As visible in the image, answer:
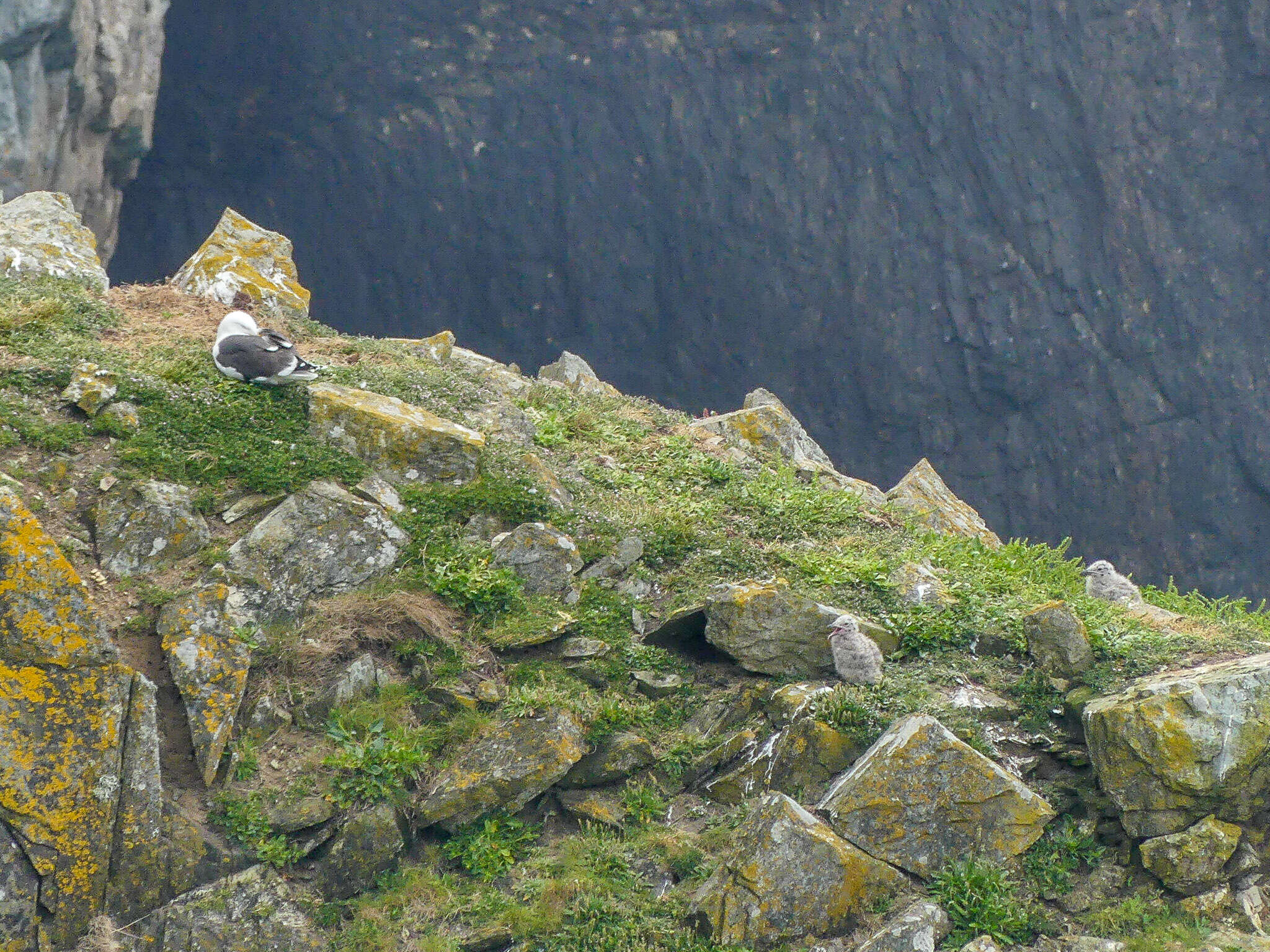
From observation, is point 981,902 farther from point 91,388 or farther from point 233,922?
point 91,388

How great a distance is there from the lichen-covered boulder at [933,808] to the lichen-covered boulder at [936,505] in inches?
271

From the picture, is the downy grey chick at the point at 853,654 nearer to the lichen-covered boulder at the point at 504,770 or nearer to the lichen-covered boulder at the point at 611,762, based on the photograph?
the lichen-covered boulder at the point at 611,762

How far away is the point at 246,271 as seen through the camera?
15.3m

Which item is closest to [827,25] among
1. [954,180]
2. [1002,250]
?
[954,180]

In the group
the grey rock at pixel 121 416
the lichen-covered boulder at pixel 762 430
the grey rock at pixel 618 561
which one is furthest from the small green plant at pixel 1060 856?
the grey rock at pixel 121 416

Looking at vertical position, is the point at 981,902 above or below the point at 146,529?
below

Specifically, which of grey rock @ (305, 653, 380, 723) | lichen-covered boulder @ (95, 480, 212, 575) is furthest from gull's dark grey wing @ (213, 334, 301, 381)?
grey rock @ (305, 653, 380, 723)

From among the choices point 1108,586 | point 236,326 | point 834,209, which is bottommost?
point 1108,586

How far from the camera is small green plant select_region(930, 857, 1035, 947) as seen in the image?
23.3ft

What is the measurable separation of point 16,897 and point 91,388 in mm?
4794

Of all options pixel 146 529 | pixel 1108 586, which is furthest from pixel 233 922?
pixel 1108 586

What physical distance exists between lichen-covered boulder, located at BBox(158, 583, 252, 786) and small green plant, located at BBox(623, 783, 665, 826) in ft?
9.85

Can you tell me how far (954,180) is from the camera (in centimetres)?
3347

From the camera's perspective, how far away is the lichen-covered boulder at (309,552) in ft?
29.4
